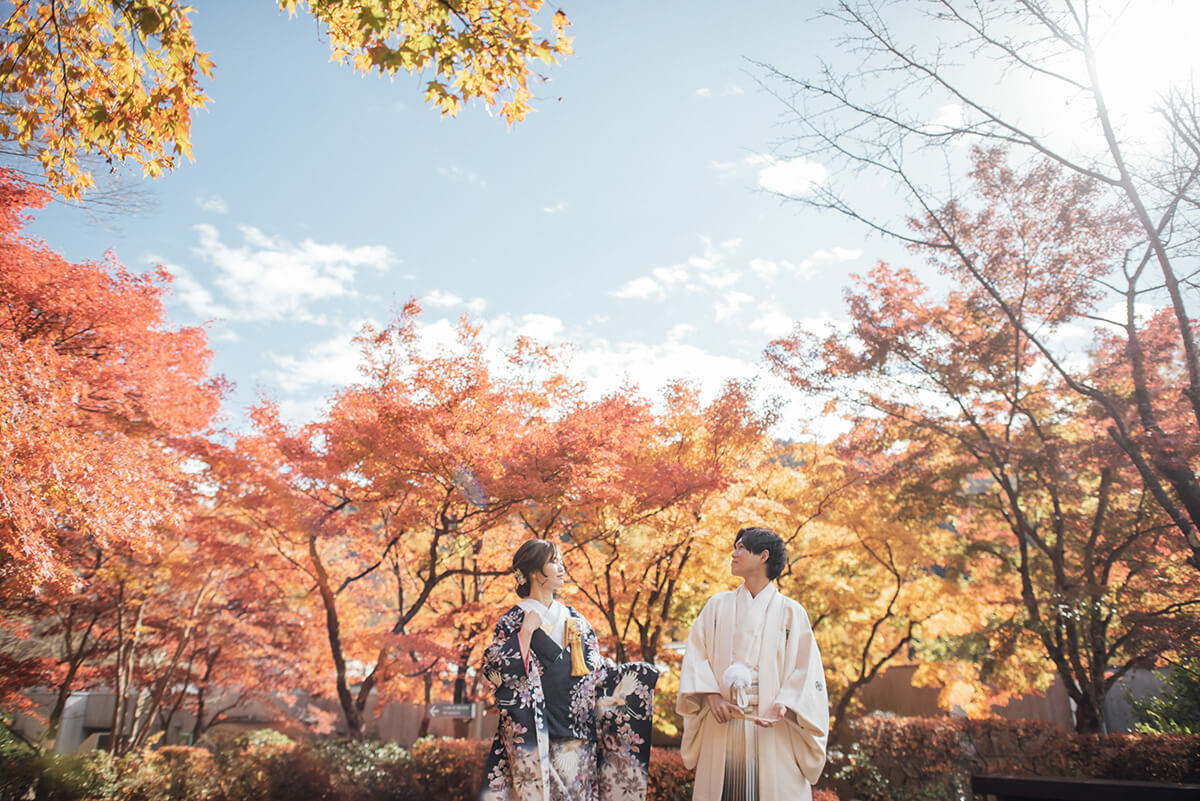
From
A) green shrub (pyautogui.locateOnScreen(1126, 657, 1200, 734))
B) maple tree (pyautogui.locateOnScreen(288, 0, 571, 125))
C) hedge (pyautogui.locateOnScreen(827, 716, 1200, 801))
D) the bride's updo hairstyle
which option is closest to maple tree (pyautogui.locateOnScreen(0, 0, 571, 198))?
maple tree (pyautogui.locateOnScreen(288, 0, 571, 125))

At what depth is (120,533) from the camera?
19.9ft

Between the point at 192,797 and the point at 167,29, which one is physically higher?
the point at 167,29

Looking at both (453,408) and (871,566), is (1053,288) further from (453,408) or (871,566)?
(453,408)

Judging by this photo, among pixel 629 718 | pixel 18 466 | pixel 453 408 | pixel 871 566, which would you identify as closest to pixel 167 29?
pixel 18 466

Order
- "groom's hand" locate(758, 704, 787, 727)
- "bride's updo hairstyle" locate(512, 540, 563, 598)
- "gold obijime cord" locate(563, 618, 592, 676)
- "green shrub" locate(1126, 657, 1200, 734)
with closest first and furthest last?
"groom's hand" locate(758, 704, 787, 727) < "gold obijime cord" locate(563, 618, 592, 676) < "bride's updo hairstyle" locate(512, 540, 563, 598) < "green shrub" locate(1126, 657, 1200, 734)

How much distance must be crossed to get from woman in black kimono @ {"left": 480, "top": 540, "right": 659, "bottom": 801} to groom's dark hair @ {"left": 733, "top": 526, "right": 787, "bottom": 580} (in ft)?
2.85

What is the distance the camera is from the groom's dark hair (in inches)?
134

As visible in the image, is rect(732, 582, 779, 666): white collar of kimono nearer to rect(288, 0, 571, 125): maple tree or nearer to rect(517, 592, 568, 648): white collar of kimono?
rect(517, 592, 568, 648): white collar of kimono

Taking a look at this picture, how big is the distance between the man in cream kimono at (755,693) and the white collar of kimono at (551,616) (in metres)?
0.67

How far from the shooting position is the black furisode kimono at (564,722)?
3.30m

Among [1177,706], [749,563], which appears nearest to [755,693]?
[749,563]

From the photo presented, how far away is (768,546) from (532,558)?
4.03ft

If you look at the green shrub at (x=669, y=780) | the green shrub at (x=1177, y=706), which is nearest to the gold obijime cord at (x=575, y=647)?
the green shrub at (x=669, y=780)

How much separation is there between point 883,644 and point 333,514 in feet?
35.5
